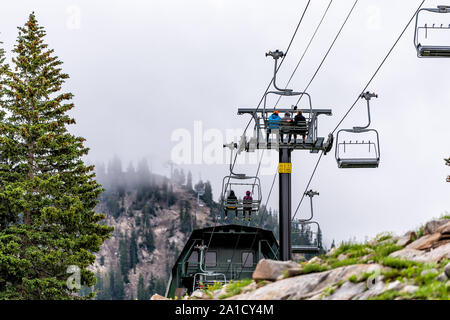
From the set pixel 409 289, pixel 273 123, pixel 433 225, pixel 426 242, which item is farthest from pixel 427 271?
pixel 273 123

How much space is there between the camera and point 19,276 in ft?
101

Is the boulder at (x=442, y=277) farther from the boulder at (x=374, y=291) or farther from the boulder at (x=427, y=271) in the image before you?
the boulder at (x=374, y=291)

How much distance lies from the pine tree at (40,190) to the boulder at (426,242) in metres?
21.4

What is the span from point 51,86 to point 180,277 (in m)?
13.1

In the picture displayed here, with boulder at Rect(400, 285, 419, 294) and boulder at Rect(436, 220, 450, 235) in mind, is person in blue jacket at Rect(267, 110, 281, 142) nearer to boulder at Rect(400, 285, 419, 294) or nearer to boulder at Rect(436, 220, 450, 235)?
boulder at Rect(436, 220, 450, 235)

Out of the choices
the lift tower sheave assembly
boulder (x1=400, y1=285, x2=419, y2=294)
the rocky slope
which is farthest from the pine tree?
boulder (x1=400, y1=285, x2=419, y2=294)

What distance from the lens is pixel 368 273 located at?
10.8 m

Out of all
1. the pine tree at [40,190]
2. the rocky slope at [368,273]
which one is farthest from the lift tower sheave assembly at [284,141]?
the pine tree at [40,190]

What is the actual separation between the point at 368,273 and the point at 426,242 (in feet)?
8.44

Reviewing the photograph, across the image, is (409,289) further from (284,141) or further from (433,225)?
(284,141)

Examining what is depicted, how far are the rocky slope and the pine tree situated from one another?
764 inches

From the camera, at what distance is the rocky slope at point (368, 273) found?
32.9 ft
